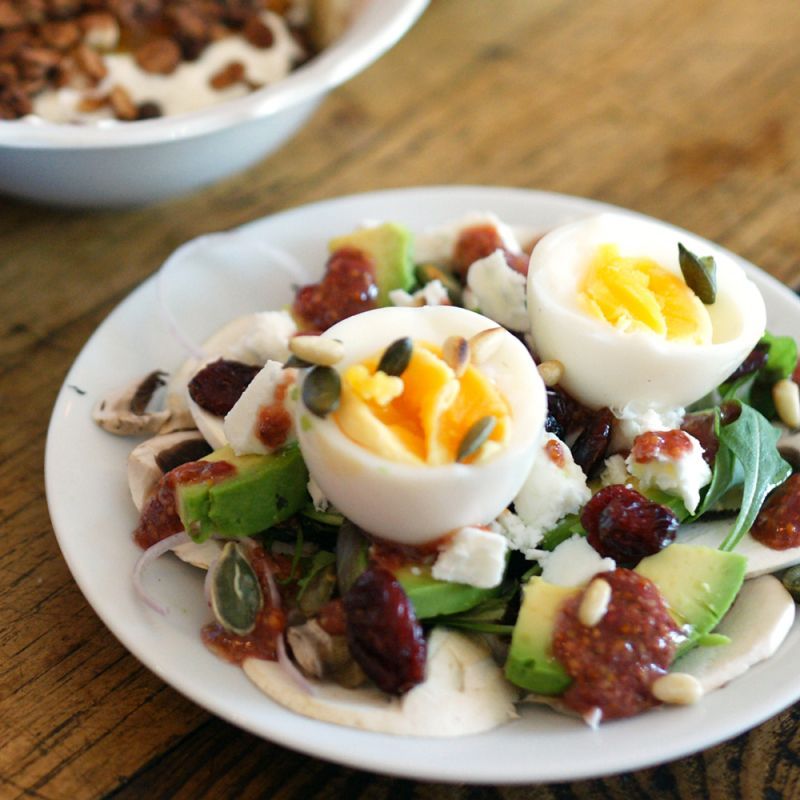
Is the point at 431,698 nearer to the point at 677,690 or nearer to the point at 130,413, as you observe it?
the point at 677,690

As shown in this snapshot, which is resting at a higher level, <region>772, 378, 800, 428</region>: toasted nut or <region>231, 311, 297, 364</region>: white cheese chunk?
<region>231, 311, 297, 364</region>: white cheese chunk

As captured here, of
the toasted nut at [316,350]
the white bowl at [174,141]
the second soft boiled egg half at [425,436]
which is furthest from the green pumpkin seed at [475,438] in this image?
the white bowl at [174,141]

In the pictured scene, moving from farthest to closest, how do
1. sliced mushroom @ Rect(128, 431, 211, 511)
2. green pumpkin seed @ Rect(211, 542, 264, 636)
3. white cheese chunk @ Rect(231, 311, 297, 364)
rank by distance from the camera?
white cheese chunk @ Rect(231, 311, 297, 364) → sliced mushroom @ Rect(128, 431, 211, 511) → green pumpkin seed @ Rect(211, 542, 264, 636)

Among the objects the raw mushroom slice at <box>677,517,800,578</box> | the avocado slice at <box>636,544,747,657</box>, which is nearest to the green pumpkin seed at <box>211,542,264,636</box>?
the avocado slice at <box>636,544,747,657</box>

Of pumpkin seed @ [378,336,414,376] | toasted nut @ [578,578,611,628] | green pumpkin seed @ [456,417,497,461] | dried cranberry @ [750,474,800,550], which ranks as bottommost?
dried cranberry @ [750,474,800,550]

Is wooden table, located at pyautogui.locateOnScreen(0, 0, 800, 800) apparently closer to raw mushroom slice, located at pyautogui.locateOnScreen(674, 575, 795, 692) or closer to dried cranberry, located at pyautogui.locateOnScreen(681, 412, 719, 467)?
raw mushroom slice, located at pyautogui.locateOnScreen(674, 575, 795, 692)

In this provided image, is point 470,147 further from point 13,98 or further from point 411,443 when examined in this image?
point 411,443

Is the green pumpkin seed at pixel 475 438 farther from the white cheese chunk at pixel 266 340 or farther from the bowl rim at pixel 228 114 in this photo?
the bowl rim at pixel 228 114
